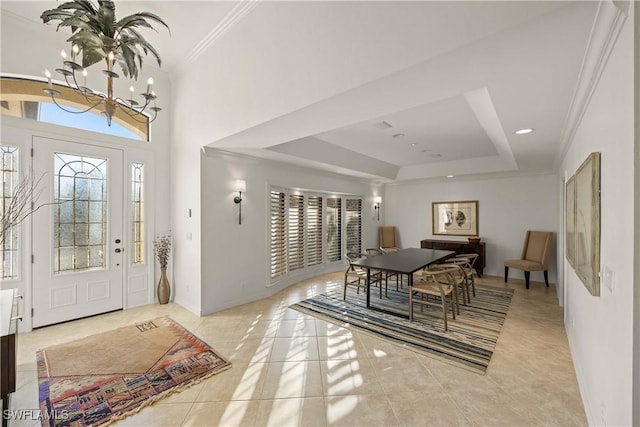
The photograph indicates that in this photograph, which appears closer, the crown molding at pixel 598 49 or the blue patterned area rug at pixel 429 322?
the crown molding at pixel 598 49

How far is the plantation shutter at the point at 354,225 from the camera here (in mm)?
7172

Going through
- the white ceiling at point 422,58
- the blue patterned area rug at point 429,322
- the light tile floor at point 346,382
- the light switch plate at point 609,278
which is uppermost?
the white ceiling at point 422,58

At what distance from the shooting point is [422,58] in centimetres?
168

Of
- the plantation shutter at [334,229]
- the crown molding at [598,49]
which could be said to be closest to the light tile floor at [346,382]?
the crown molding at [598,49]

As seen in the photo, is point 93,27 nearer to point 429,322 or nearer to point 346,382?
point 346,382

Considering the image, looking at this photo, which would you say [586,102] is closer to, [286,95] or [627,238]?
[627,238]

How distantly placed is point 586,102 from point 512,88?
62cm

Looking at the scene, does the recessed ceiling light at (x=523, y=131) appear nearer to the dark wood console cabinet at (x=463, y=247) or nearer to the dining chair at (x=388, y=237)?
the dark wood console cabinet at (x=463, y=247)

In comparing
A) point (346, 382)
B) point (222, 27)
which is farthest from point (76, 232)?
point (346, 382)

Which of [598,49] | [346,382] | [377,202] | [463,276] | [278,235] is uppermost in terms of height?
[598,49]

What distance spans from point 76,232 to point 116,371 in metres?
2.29

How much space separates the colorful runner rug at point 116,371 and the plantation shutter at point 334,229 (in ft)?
12.9

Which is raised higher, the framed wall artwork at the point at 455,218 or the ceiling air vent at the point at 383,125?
the ceiling air vent at the point at 383,125

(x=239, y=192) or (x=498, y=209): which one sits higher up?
(x=239, y=192)
